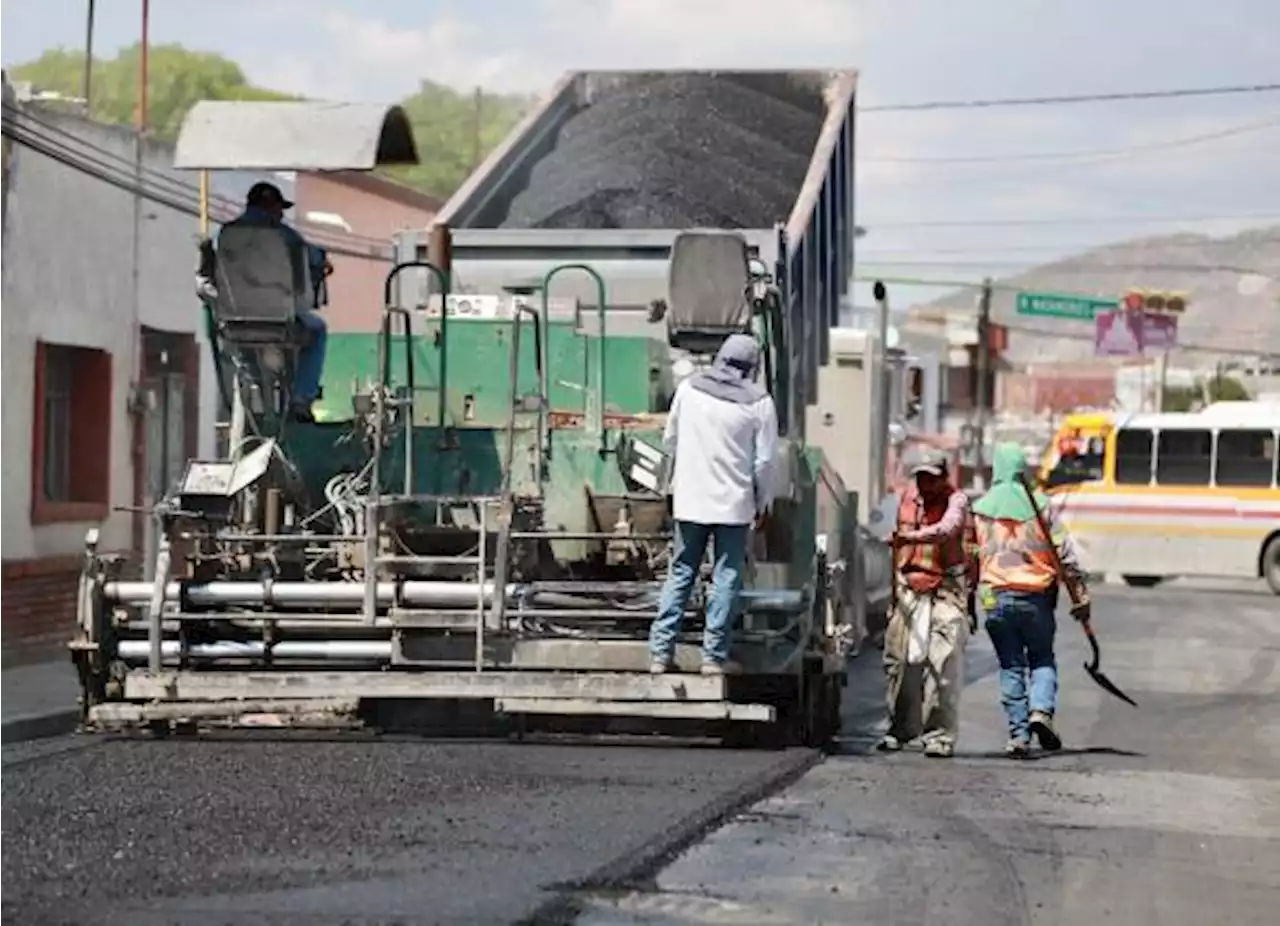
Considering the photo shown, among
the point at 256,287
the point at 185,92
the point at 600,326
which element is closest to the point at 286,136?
the point at 256,287

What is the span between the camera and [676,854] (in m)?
8.14

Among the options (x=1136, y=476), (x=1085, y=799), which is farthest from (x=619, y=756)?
(x=1136, y=476)

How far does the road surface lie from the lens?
7.57 meters

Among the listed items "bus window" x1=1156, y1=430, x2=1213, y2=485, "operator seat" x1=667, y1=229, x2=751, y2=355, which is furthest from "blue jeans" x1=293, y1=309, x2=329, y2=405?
"bus window" x1=1156, y1=430, x2=1213, y2=485

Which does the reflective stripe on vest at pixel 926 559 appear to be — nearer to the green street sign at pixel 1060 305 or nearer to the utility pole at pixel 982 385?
the utility pole at pixel 982 385

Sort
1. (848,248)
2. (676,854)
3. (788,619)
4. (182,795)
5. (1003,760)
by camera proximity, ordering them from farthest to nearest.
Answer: (848,248)
(1003,760)
(788,619)
(182,795)
(676,854)

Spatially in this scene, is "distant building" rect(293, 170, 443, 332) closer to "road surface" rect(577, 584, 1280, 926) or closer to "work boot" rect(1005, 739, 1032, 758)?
"road surface" rect(577, 584, 1280, 926)

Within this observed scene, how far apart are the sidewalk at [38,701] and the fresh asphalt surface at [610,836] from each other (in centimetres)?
243

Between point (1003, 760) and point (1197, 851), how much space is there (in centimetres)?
314

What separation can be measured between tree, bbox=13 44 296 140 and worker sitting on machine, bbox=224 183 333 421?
4905cm

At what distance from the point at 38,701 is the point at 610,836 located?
750 centimetres

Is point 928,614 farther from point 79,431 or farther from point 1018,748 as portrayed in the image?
point 79,431

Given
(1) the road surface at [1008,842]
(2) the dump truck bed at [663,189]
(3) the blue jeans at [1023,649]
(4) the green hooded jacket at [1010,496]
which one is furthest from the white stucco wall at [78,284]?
(3) the blue jeans at [1023,649]

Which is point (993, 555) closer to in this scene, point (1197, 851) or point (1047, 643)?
point (1047, 643)
